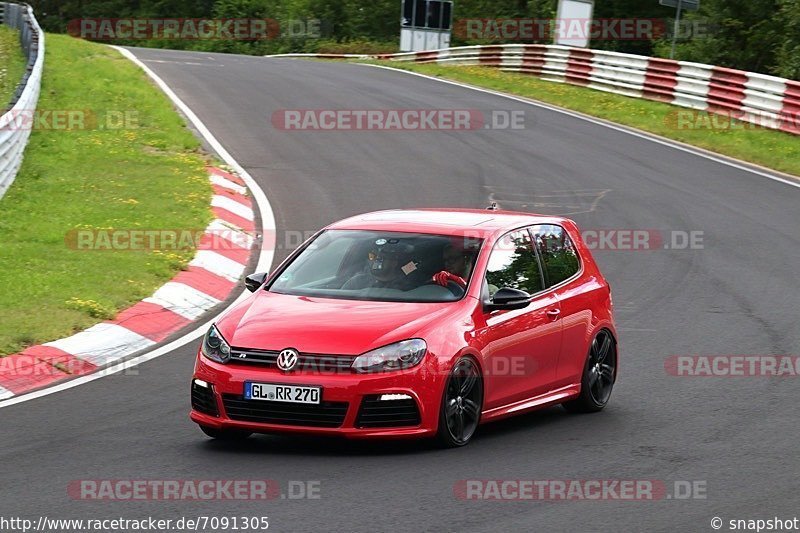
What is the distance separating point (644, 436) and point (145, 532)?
12.3 ft

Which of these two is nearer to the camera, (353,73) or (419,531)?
(419,531)

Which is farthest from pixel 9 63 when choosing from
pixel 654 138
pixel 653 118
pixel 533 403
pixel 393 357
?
pixel 393 357

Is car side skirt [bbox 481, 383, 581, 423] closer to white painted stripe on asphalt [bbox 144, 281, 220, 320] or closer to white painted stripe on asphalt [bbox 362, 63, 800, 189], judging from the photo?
white painted stripe on asphalt [bbox 144, 281, 220, 320]

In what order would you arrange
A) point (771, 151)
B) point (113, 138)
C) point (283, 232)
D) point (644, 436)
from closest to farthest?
point (644, 436), point (283, 232), point (113, 138), point (771, 151)

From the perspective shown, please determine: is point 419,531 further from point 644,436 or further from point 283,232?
point 283,232

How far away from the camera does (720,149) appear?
25672 millimetres

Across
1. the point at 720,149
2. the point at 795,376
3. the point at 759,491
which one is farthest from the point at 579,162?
the point at 759,491

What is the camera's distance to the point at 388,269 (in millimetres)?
9086

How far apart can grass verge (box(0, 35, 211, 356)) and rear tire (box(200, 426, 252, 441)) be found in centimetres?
280

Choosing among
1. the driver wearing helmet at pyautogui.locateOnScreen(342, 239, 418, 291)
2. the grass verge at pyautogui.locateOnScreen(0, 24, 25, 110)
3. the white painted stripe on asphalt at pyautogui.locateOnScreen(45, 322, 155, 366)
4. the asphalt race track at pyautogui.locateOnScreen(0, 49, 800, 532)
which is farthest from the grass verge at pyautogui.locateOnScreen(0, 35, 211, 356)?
the driver wearing helmet at pyautogui.locateOnScreen(342, 239, 418, 291)

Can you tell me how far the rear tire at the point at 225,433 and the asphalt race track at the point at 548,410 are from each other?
0.07 m

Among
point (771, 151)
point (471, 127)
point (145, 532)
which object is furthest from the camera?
point (471, 127)

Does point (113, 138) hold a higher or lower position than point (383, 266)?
lower

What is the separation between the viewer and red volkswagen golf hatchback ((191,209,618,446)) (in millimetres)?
7984
